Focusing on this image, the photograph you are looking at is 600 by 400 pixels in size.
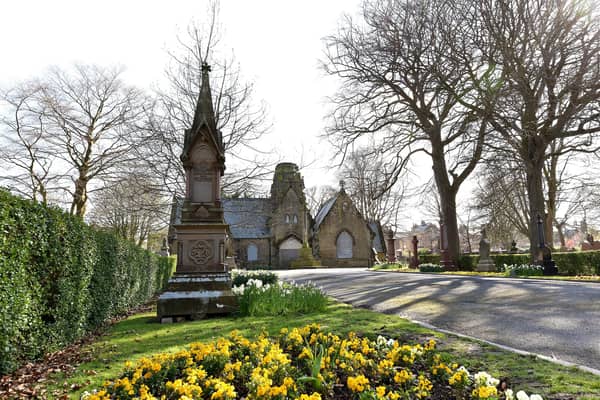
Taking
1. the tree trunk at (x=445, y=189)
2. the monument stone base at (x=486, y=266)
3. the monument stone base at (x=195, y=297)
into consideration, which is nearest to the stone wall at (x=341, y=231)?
the tree trunk at (x=445, y=189)

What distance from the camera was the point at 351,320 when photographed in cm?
654

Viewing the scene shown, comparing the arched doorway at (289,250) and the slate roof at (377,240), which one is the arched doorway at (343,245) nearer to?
the arched doorway at (289,250)

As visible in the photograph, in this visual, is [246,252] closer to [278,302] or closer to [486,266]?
[486,266]

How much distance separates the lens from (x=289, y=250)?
4228 centimetres

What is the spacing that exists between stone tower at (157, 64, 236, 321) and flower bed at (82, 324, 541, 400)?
13.6ft

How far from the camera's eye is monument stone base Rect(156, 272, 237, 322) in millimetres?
7777

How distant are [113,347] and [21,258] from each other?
1820 mm

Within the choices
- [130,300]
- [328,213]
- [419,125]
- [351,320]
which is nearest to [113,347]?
[351,320]

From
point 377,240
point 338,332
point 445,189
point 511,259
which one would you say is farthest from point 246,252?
point 338,332

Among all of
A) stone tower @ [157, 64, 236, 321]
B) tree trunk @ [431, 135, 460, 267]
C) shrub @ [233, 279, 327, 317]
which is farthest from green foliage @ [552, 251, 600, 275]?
stone tower @ [157, 64, 236, 321]

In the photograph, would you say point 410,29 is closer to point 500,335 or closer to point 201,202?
point 201,202

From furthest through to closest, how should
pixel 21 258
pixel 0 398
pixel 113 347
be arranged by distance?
pixel 113 347 < pixel 21 258 < pixel 0 398

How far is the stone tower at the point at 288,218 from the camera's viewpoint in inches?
1663

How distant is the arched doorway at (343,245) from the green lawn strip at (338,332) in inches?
1371
